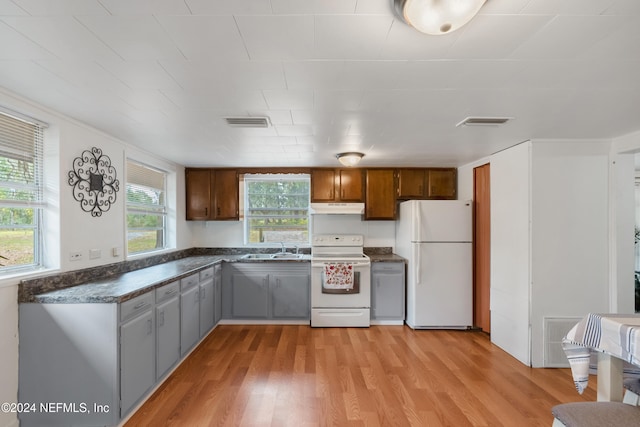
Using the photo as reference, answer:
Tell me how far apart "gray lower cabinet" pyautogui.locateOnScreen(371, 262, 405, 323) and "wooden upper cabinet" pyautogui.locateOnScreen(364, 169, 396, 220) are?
771mm

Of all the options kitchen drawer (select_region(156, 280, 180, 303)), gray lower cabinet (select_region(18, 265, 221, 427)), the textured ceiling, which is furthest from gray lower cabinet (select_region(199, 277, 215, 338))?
the textured ceiling

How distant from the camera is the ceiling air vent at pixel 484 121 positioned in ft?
7.45

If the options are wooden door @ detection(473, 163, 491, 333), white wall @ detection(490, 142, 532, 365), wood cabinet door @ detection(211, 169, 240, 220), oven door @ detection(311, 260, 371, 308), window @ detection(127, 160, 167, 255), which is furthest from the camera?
wood cabinet door @ detection(211, 169, 240, 220)

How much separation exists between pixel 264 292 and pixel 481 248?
2915 mm

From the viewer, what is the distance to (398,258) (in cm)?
414

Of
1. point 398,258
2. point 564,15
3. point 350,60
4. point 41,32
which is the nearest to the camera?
point 564,15

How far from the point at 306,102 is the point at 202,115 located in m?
0.84

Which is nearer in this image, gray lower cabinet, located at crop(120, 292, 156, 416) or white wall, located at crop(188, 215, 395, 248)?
gray lower cabinet, located at crop(120, 292, 156, 416)

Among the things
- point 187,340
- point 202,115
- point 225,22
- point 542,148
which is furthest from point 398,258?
point 225,22

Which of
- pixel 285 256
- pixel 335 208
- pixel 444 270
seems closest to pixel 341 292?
pixel 285 256

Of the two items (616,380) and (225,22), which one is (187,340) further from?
(616,380)

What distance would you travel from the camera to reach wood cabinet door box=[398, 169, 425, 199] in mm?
4301

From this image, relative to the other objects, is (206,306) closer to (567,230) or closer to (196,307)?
(196,307)

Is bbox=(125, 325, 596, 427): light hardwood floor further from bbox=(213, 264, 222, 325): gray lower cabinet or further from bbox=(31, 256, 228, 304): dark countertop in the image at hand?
bbox=(31, 256, 228, 304): dark countertop
